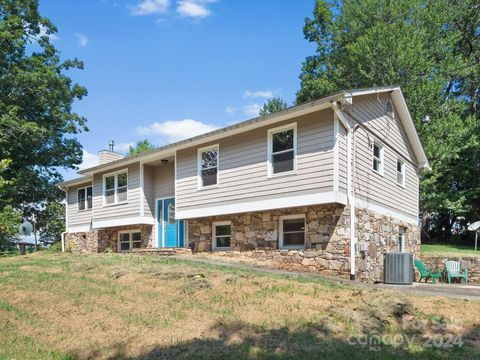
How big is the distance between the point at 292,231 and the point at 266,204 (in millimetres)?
1181

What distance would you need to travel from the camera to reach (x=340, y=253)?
12.1m

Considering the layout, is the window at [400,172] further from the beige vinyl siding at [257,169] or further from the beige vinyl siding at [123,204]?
the beige vinyl siding at [123,204]

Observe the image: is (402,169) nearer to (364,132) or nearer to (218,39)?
(364,132)

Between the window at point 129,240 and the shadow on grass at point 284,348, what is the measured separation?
14.4 m

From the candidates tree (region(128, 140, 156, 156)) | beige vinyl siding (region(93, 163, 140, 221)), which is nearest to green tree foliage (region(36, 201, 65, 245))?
tree (region(128, 140, 156, 156))

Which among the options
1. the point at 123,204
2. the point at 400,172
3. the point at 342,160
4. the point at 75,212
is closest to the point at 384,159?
the point at 400,172

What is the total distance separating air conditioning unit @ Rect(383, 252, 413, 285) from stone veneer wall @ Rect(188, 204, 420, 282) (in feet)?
Answer: 2.04

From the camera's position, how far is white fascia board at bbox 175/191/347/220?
12.0 metres

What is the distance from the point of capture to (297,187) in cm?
1266

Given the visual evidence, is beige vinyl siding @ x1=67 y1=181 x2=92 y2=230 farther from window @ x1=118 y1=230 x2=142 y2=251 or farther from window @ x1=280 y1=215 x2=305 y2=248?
window @ x1=280 y1=215 x2=305 y2=248

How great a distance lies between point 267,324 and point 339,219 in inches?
258

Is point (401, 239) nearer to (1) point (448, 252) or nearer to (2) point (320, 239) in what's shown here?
(1) point (448, 252)

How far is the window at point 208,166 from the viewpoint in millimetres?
15359

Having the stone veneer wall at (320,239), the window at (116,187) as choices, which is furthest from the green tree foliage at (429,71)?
the window at (116,187)
